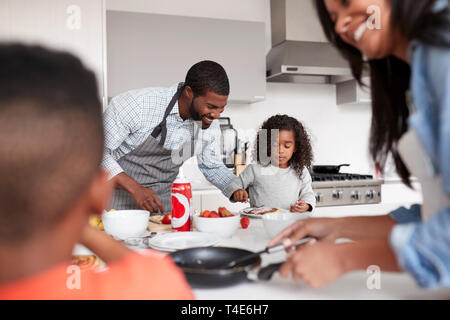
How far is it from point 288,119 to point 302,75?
1.05 m

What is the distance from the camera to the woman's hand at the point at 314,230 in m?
0.84

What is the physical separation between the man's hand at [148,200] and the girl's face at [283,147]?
980mm

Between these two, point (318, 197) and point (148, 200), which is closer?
point (148, 200)

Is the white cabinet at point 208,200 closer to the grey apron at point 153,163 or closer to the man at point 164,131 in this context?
the man at point 164,131

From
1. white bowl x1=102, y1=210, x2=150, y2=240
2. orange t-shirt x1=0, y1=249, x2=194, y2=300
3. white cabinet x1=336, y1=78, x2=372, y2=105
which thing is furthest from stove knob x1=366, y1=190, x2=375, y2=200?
orange t-shirt x1=0, y1=249, x2=194, y2=300

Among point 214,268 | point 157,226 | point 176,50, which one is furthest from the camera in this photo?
point 176,50

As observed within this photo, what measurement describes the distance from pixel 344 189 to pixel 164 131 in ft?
5.40

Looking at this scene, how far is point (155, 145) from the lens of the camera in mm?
1868

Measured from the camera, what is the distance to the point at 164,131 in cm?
187

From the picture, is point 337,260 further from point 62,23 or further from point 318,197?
point 62,23

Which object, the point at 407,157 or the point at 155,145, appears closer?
the point at 407,157

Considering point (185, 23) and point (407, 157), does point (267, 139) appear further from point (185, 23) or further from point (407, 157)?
point (407, 157)

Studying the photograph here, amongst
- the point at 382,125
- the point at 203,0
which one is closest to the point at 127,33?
the point at 203,0

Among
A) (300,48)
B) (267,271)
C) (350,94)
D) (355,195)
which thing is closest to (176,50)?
(300,48)
